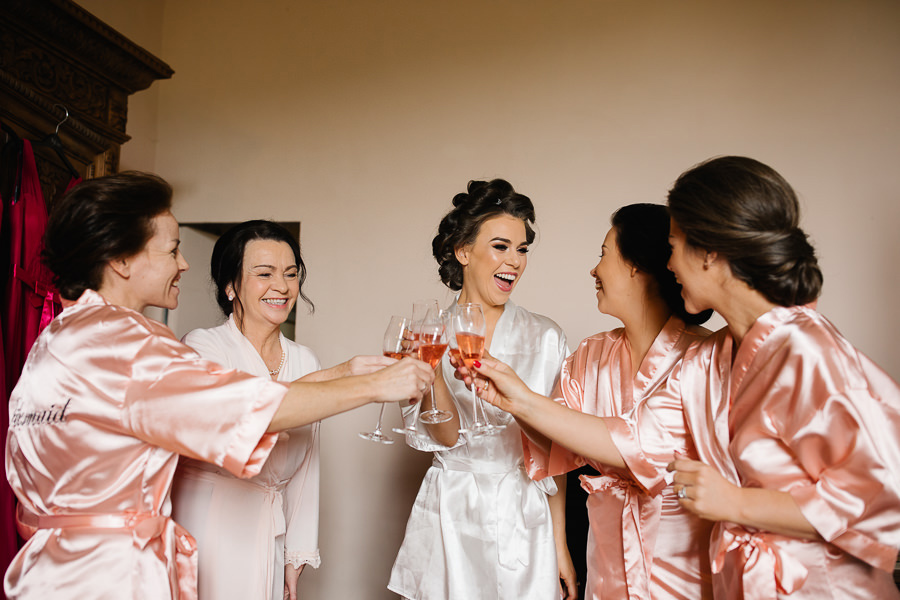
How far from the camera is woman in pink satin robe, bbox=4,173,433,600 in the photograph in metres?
1.50

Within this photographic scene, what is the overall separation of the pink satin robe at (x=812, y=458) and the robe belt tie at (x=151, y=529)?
1219 mm

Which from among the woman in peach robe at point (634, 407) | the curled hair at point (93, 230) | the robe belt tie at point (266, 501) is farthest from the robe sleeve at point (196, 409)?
the woman in peach robe at point (634, 407)

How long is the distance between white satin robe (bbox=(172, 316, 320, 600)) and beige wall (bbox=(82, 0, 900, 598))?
132 centimetres

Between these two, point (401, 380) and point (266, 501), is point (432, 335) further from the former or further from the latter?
point (266, 501)

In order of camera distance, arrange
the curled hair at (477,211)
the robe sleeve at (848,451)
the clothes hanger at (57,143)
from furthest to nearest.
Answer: the clothes hanger at (57,143) → the curled hair at (477,211) → the robe sleeve at (848,451)

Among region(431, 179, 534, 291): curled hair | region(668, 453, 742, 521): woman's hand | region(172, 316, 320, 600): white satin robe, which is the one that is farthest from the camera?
region(431, 179, 534, 291): curled hair

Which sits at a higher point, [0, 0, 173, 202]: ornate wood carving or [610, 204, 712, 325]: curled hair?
[0, 0, 173, 202]: ornate wood carving

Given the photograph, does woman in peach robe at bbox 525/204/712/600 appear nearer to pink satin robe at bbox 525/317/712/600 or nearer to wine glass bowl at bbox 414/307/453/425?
pink satin robe at bbox 525/317/712/600

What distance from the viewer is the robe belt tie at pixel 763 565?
4.52ft

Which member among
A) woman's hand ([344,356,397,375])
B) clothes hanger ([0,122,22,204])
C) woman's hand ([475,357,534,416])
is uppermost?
clothes hanger ([0,122,22,204])

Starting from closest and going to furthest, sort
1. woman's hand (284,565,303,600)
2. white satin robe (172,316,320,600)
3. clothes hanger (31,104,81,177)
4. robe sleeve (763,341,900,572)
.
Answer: robe sleeve (763,341,900,572) → white satin robe (172,316,320,600) → woman's hand (284,565,303,600) → clothes hanger (31,104,81,177)

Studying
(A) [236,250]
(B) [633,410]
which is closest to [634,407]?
(B) [633,410]

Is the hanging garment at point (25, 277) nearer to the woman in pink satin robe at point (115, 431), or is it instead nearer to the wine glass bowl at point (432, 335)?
the woman in pink satin robe at point (115, 431)

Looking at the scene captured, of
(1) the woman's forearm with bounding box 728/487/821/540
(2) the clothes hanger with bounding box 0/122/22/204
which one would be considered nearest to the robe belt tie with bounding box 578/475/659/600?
(1) the woman's forearm with bounding box 728/487/821/540
